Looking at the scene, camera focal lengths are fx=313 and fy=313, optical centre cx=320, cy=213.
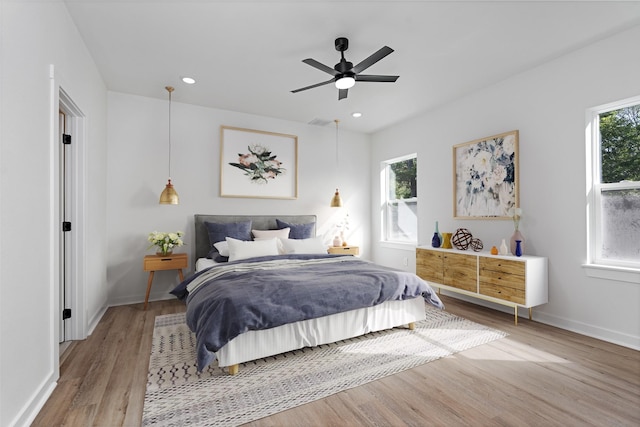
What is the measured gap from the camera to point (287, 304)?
2426mm

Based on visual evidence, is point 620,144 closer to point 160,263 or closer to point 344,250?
point 344,250

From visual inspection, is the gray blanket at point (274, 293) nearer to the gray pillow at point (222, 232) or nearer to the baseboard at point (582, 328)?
the gray pillow at point (222, 232)

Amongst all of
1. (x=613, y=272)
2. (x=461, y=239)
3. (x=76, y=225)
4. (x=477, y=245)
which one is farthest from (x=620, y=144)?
(x=76, y=225)

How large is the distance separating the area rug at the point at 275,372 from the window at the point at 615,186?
1298 millimetres

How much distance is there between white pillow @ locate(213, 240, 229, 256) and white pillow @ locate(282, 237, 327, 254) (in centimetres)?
77

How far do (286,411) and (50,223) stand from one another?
6.48 ft

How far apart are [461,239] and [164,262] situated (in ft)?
12.4

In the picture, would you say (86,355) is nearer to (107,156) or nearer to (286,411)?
(286,411)

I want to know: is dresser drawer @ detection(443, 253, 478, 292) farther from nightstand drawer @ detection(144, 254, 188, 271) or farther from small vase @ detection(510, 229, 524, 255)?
nightstand drawer @ detection(144, 254, 188, 271)

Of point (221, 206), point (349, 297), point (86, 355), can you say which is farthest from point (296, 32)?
point (86, 355)

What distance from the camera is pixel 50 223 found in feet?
6.91

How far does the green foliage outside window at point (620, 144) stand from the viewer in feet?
9.27

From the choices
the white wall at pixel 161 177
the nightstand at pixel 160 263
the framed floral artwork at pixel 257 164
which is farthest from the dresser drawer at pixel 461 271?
the nightstand at pixel 160 263

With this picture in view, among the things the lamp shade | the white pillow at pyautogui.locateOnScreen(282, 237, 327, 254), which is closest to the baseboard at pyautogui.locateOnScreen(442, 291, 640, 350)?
the white pillow at pyautogui.locateOnScreen(282, 237, 327, 254)
